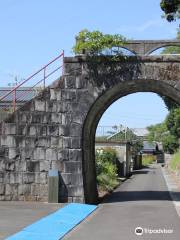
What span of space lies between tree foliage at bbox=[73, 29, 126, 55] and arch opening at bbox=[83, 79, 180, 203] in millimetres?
1417

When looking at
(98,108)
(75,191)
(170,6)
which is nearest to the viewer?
(75,191)

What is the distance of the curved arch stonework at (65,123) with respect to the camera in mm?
19016

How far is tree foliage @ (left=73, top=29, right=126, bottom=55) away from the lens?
19.0 metres

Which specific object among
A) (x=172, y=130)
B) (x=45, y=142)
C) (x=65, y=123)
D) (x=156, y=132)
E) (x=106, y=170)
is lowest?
(x=106, y=170)

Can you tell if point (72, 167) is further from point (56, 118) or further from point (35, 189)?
point (56, 118)

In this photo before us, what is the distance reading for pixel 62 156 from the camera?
1909 cm

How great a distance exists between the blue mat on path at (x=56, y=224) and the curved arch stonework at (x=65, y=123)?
172 centimetres

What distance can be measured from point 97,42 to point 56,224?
7.71 metres

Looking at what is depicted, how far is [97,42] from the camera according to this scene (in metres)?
19.0

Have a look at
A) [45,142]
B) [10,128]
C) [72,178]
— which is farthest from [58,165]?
[10,128]

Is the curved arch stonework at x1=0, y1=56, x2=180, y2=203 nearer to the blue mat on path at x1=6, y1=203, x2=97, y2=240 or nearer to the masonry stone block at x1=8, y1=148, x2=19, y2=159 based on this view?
the masonry stone block at x1=8, y1=148, x2=19, y2=159

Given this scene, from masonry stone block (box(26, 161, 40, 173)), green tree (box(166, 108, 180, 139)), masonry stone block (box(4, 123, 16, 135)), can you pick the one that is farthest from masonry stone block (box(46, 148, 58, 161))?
green tree (box(166, 108, 180, 139))

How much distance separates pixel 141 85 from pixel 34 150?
467 centimetres

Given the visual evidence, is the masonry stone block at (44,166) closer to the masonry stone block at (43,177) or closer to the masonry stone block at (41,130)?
the masonry stone block at (43,177)
